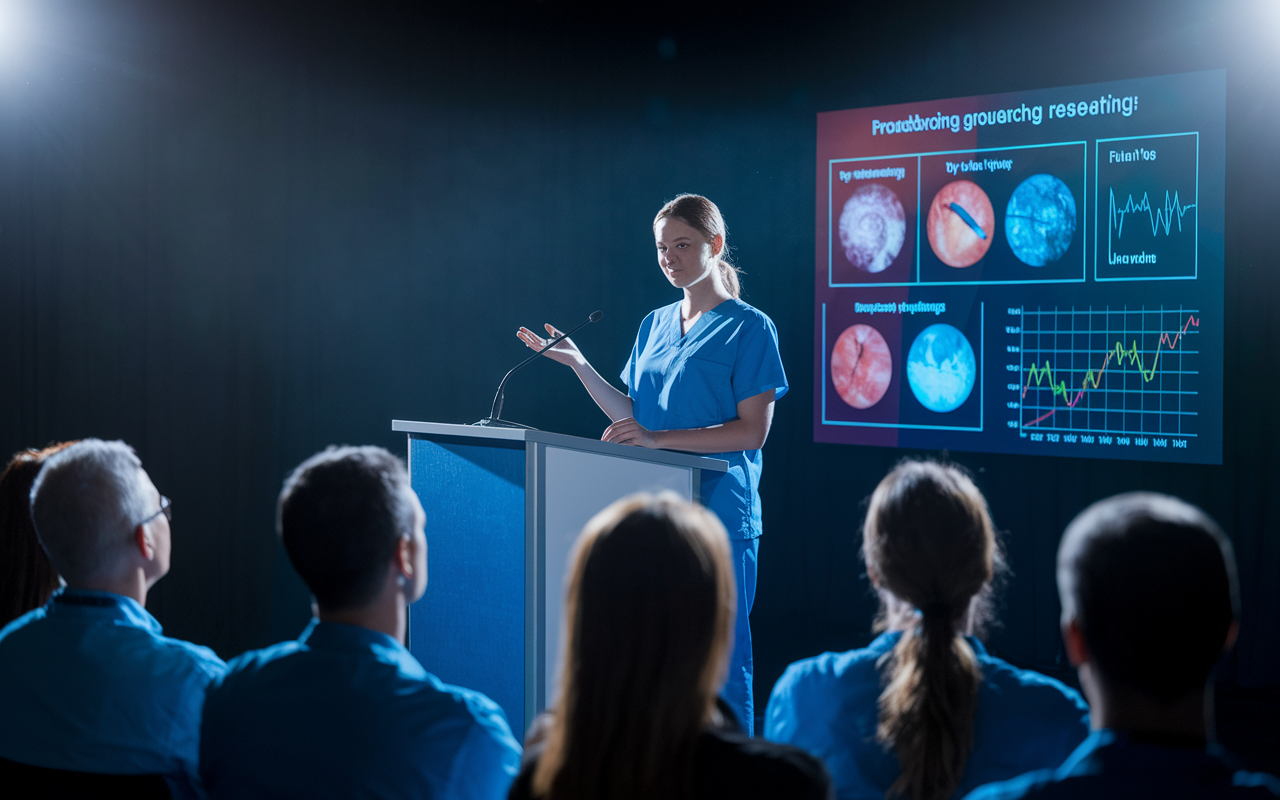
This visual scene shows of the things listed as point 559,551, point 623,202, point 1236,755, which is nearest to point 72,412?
point 623,202

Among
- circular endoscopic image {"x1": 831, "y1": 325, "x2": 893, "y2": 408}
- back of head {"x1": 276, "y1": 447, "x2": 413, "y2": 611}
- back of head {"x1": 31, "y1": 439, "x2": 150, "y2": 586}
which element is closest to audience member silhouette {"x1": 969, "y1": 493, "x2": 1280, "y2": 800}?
back of head {"x1": 276, "y1": 447, "x2": 413, "y2": 611}

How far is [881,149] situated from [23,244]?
3.09 meters

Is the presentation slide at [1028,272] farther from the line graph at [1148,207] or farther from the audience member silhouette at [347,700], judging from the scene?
the audience member silhouette at [347,700]

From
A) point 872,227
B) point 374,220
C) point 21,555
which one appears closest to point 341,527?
point 21,555

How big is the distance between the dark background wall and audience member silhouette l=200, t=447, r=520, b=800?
2.68 meters

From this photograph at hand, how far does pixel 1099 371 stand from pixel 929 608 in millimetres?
2386

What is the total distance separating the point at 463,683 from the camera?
1701mm

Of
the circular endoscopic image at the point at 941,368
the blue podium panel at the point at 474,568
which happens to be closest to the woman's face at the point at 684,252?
the blue podium panel at the point at 474,568

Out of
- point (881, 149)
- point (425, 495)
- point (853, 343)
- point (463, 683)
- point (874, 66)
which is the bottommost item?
point (463, 683)

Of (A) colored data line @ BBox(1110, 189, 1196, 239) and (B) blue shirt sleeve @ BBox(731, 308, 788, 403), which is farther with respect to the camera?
(A) colored data line @ BBox(1110, 189, 1196, 239)

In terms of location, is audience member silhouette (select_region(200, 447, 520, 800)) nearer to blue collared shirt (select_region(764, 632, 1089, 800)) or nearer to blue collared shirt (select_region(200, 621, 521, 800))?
blue collared shirt (select_region(200, 621, 521, 800))

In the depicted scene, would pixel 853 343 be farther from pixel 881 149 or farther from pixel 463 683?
pixel 463 683

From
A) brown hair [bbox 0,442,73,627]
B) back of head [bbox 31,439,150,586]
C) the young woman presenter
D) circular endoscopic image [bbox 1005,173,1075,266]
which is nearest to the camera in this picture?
back of head [bbox 31,439,150,586]

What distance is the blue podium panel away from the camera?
159 cm
